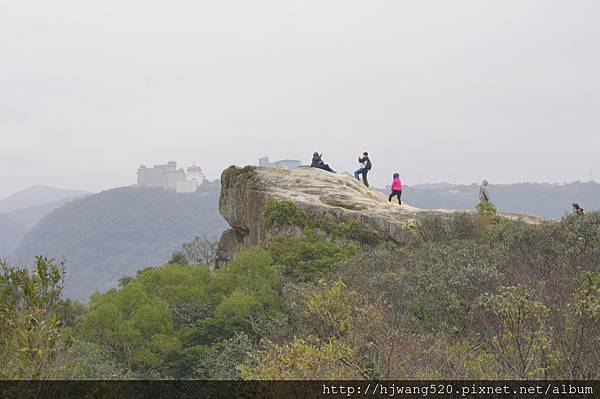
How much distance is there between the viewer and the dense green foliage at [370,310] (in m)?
10.5

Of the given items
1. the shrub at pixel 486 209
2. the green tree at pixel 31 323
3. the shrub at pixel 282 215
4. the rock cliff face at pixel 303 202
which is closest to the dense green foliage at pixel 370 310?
the shrub at pixel 282 215

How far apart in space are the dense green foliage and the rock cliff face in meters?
0.87

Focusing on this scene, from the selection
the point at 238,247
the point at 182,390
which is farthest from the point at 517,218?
the point at 182,390

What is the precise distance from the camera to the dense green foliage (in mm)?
10484

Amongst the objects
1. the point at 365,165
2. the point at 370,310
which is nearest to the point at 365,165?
the point at 365,165

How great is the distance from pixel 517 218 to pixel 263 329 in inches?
506

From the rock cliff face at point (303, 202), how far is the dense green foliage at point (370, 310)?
34.3 inches

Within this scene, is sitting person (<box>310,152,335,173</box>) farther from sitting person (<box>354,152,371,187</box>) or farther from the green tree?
the green tree

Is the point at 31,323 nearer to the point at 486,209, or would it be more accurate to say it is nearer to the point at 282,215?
the point at 282,215

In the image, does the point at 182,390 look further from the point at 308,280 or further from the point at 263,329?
the point at 308,280

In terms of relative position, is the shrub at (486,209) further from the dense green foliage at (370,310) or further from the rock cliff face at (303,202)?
the rock cliff face at (303,202)

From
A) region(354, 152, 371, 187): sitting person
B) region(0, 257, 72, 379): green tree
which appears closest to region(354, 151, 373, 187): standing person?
region(354, 152, 371, 187): sitting person

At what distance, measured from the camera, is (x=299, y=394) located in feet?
30.4

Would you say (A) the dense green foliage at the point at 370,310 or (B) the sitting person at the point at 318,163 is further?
(B) the sitting person at the point at 318,163
